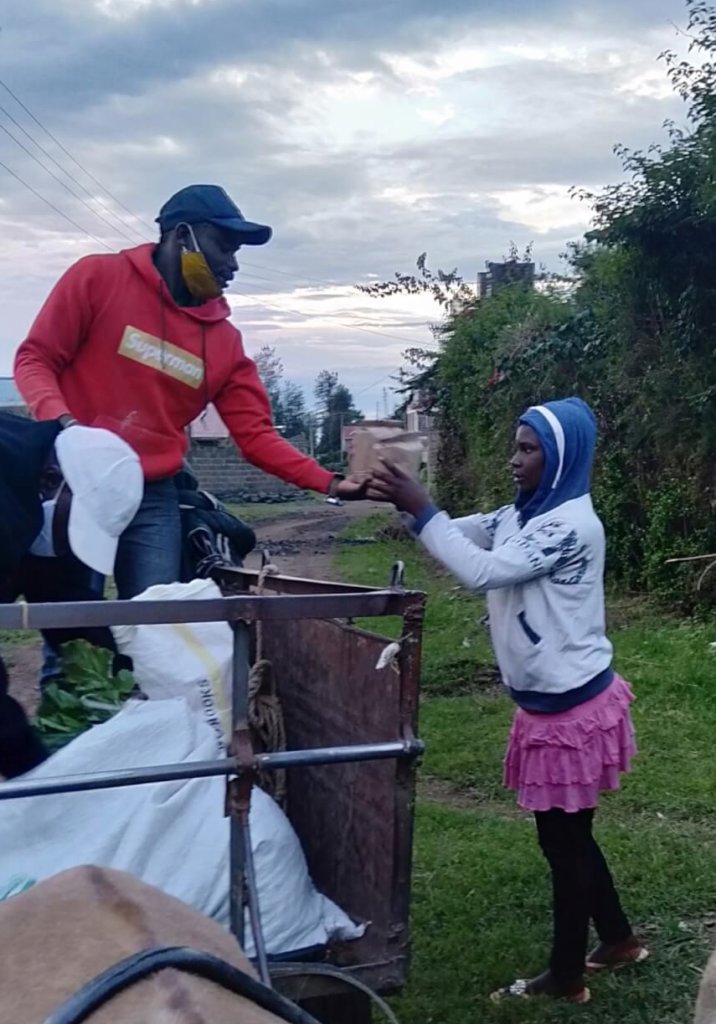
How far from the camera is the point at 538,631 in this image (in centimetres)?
381

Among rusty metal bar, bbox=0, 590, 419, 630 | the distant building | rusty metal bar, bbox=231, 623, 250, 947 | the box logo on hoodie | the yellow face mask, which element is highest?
the distant building

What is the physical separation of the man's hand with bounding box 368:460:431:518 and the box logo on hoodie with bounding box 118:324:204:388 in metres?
0.89

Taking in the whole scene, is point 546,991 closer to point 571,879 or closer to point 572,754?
point 571,879

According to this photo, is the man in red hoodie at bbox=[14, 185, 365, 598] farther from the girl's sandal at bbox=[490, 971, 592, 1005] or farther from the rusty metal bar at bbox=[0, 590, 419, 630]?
the girl's sandal at bbox=[490, 971, 592, 1005]

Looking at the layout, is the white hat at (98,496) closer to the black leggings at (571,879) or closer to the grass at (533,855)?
the black leggings at (571,879)

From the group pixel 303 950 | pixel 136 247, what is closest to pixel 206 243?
pixel 136 247

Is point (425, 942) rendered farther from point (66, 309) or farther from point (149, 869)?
point (66, 309)

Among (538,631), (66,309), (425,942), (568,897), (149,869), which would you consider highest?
(66,309)

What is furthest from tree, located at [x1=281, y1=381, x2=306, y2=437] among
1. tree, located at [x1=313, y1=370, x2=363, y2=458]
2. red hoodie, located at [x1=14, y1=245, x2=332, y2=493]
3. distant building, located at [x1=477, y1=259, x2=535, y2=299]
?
red hoodie, located at [x1=14, y1=245, x2=332, y2=493]

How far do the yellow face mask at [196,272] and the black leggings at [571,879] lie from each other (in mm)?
1915

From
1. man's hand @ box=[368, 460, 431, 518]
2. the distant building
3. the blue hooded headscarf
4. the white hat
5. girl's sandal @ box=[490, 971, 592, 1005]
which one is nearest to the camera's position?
the white hat

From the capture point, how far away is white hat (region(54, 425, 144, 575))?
3191mm

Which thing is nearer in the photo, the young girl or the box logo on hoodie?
the young girl

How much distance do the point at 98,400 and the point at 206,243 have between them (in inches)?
23.5
